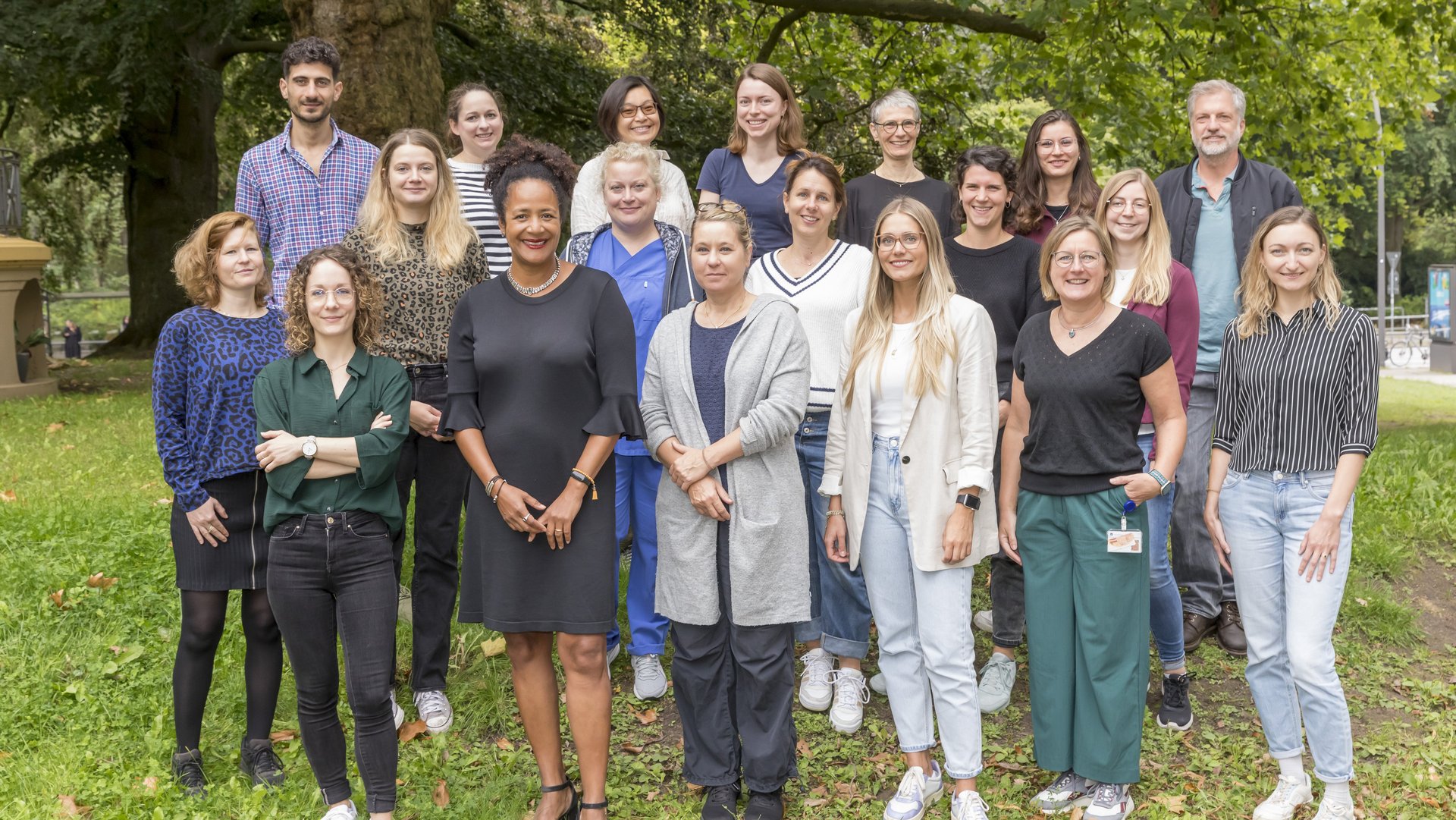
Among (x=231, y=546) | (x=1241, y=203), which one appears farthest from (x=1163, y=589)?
(x=231, y=546)

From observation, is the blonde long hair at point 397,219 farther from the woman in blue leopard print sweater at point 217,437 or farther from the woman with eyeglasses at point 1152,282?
the woman with eyeglasses at point 1152,282

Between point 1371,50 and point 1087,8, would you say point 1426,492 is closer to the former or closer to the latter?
point 1087,8

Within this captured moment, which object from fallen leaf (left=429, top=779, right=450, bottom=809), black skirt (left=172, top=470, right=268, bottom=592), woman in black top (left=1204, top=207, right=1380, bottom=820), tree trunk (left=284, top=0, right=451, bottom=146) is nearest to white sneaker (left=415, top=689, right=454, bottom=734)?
fallen leaf (left=429, top=779, right=450, bottom=809)

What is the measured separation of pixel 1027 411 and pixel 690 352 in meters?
1.25

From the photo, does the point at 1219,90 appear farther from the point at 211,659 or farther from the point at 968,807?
the point at 211,659

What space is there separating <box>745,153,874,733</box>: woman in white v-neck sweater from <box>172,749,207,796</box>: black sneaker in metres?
2.30

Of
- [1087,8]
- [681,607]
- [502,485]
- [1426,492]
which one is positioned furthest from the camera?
[1087,8]

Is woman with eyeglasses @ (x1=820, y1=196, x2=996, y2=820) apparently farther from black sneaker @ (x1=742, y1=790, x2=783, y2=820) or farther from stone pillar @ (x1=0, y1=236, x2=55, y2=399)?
stone pillar @ (x1=0, y1=236, x2=55, y2=399)

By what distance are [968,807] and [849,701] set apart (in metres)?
0.96

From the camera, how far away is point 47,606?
575 cm

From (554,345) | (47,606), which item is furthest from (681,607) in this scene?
(47,606)

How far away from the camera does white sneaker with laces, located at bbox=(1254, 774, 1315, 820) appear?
411 cm

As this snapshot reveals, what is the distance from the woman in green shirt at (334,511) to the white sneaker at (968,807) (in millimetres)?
1910

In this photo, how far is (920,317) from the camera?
13.4 feet
